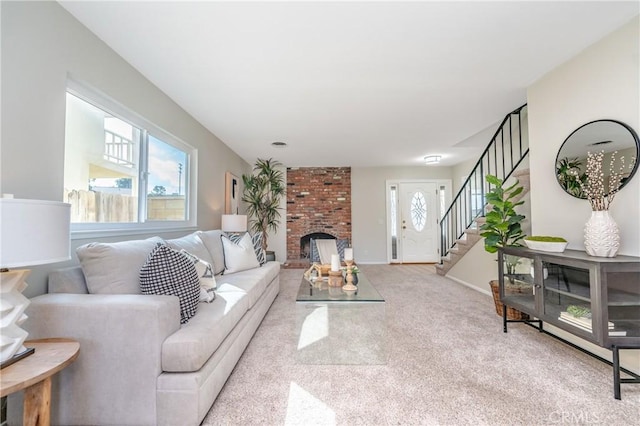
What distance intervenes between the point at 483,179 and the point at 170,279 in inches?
208

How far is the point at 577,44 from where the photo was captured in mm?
2086

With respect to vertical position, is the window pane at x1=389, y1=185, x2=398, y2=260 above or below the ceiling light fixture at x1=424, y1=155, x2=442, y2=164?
below

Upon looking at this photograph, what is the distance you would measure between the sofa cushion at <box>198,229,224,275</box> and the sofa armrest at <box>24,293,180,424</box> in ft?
5.51

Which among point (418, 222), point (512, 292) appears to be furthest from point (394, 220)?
point (512, 292)

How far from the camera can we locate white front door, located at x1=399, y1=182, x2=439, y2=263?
21.9ft

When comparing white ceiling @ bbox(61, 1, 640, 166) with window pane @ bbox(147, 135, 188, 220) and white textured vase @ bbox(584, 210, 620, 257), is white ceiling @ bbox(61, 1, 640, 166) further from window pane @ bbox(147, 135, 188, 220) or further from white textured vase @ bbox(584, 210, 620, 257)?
white textured vase @ bbox(584, 210, 620, 257)

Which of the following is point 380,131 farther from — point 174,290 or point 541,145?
point 174,290

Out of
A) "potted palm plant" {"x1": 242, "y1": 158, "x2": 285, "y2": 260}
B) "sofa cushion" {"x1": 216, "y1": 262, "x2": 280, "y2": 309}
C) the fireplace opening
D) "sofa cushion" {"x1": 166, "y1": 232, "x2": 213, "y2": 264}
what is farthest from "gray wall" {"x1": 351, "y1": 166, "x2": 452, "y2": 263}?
"sofa cushion" {"x1": 166, "y1": 232, "x2": 213, "y2": 264}

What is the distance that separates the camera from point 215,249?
3168 millimetres

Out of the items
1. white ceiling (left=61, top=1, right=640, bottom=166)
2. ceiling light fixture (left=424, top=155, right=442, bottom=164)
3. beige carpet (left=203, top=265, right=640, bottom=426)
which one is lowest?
beige carpet (left=203, top=265, right=640, bottom=426)

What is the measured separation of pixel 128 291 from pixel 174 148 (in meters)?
2.05

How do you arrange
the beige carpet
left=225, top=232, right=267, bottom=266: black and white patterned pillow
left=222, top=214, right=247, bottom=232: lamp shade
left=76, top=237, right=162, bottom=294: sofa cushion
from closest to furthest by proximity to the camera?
1. the beige carpet
2. left=76, top=237, right=162, bottom=294: sofa cushion
3. left=225, top=232, right=267, bottom=266: black and white patterned pillow
4. left=222, top=214, right=247, bottom=232: lamp shade

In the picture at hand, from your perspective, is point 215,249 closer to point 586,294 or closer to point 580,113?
point 586,294

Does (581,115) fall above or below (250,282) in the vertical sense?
above
